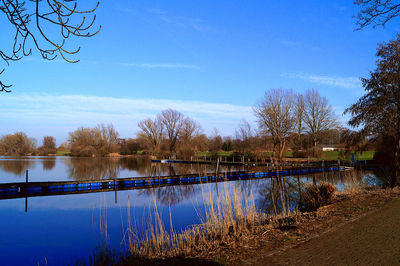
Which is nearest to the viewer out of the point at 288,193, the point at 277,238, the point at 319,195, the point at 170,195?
the point at 277,238

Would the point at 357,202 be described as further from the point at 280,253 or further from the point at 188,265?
the point at 188,265

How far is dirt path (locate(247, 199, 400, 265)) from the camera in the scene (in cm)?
391

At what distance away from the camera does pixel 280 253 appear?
4312mm

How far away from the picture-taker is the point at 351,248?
173 inches

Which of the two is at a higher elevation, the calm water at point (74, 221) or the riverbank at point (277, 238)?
the riverbank at point (277, 238)

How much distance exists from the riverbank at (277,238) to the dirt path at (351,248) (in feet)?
0.14

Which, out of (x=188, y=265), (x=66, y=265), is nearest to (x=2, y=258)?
(x=66, y=265)

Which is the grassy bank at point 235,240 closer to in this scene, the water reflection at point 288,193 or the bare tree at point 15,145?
the water reflection at point 288,193

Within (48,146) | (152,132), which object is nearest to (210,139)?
(152,132)

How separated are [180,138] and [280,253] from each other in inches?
2305

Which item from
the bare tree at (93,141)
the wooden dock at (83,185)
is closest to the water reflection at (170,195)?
the wooden dock at (83,185)

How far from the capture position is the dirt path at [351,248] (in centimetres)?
391

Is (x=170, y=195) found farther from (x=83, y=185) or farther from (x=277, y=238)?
(x=277, y=238)

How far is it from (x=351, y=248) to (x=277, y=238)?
1.23m
